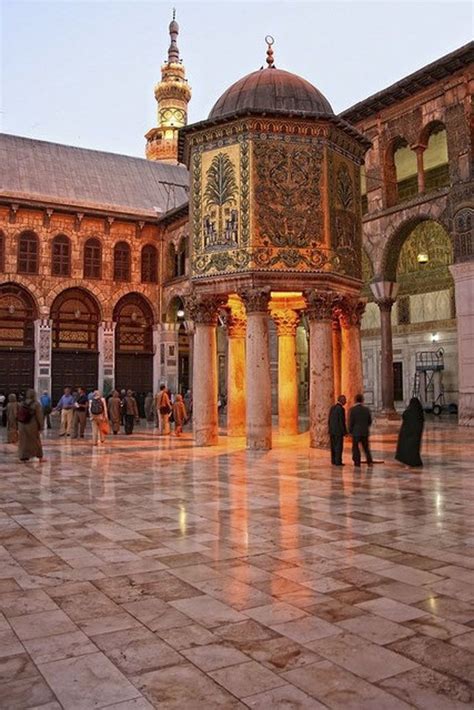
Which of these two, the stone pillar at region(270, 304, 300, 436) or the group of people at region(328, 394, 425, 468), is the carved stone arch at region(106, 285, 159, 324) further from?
the group of people at region(328, 394, 425, 468)

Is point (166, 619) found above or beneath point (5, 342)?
beneath

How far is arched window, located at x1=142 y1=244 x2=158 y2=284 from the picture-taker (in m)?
29.0

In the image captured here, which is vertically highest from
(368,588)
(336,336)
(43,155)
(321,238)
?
(43,155)

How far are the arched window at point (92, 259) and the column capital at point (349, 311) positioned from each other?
15580mm

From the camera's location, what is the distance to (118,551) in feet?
16.3

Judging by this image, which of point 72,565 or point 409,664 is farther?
point 72,565

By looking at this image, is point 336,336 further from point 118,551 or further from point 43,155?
point 43,155

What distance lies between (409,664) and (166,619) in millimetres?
1287

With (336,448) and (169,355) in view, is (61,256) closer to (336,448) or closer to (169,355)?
(169,355)

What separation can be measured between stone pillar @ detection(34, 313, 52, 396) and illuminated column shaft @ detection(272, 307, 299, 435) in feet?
44.0

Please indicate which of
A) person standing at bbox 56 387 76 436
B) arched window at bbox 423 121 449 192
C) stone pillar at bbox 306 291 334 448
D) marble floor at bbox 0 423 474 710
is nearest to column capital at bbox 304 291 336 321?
stone pillar at bbox 306 291 334 448

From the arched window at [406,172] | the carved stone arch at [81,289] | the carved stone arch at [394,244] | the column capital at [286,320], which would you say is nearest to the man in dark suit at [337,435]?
the column capital at [286,320]

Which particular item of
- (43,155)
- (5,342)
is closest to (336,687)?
(5,342)

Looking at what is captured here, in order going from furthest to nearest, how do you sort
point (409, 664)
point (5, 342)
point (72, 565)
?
1. point (5, 342)
2. point (72, 565)
3. point (409, 664)
